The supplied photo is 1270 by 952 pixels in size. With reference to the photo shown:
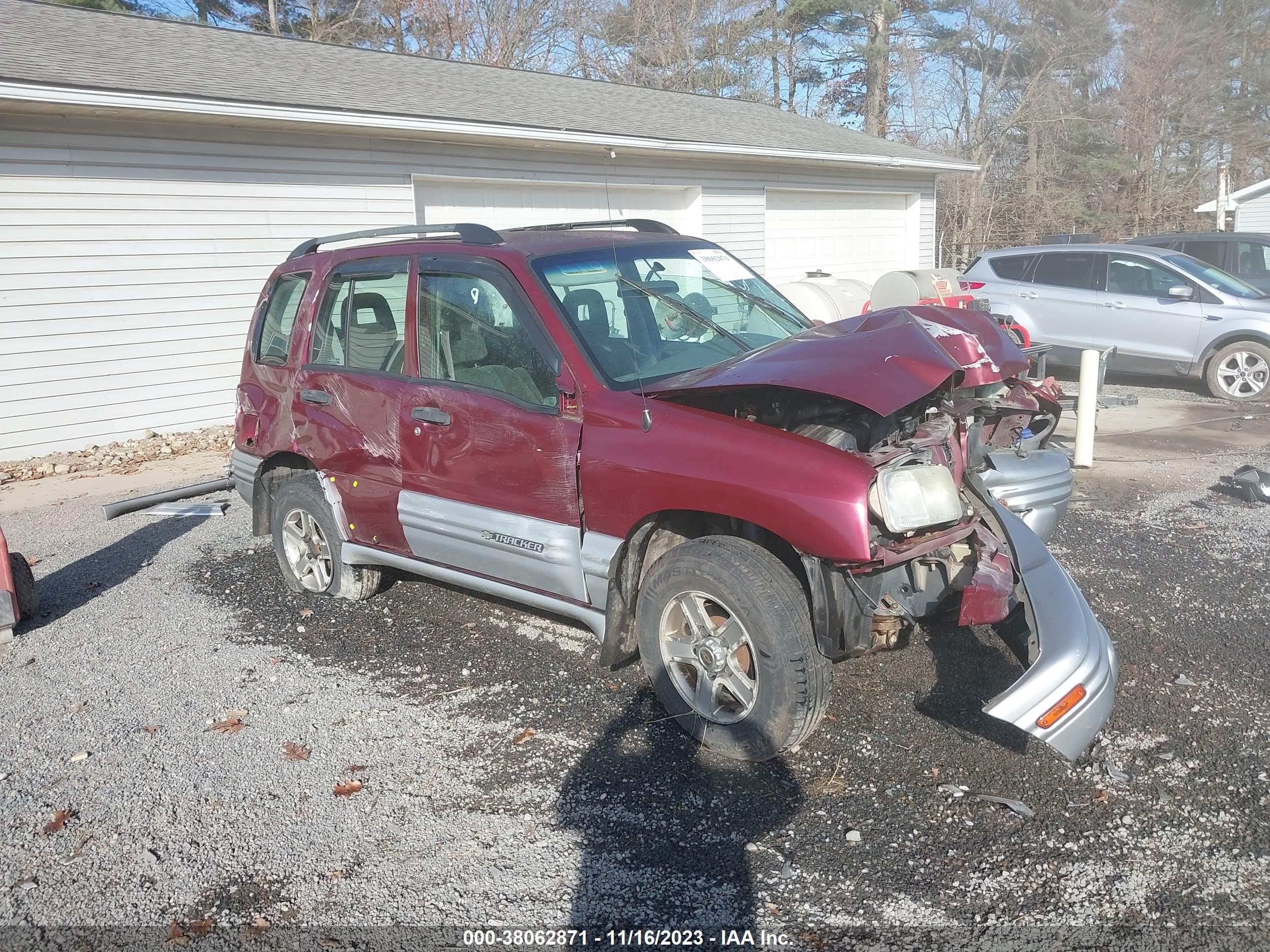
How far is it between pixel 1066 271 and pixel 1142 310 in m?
1.10

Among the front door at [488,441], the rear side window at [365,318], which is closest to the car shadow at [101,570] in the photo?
the rear side window at [365,318]

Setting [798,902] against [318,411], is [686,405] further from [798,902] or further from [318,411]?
[318,411]

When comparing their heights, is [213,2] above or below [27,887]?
above

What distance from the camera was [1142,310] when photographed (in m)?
11.8

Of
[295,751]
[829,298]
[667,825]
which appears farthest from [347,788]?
[829,298]

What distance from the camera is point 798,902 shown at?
2969 millimetres

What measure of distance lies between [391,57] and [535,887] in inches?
575

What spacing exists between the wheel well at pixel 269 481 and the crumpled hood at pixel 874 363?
2.65 m

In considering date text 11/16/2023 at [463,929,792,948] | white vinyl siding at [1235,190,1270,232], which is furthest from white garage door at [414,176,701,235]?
white vinyl siding at [1235,190,1270,232]

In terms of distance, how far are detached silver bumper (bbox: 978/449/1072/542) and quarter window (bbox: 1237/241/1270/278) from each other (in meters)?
12.5

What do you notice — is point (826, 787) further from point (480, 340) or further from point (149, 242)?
point (149, 242)

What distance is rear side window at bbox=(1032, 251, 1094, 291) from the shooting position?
12.3 meters

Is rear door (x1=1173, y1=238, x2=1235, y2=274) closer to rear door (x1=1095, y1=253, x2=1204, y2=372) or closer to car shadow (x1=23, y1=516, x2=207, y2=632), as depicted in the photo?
rear door (x1=1095, y1=253, x2=1204, y2=372)

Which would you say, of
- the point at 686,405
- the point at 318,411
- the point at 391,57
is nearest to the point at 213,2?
the point at 391,57
